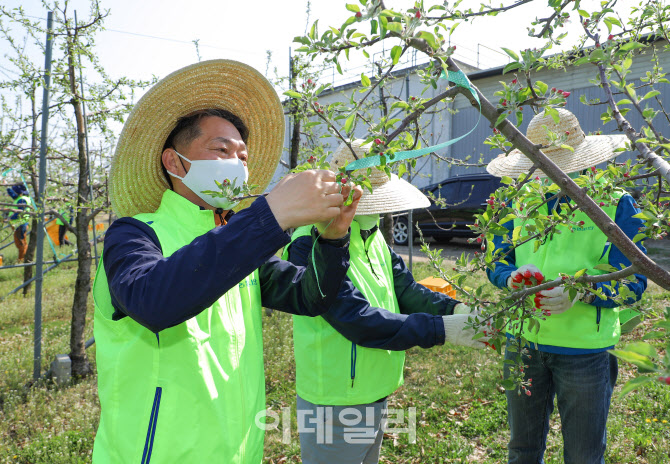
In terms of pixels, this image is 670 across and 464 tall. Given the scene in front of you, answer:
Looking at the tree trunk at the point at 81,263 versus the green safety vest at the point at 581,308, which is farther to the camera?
the tree trunk at the point at 81,263

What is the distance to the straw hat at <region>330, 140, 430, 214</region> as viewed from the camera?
2.17 m

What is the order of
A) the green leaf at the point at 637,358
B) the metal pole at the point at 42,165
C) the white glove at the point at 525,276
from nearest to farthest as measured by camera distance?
the green leaf at the point at 637,358
the white glove at the point at 525,276
the metal pole at the point at 42,165

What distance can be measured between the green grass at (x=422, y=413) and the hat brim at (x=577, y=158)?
0.69 m

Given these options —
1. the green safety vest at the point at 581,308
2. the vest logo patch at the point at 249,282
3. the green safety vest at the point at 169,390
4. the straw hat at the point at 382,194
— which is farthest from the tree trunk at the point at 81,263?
the green safety vest at the point at 581,308

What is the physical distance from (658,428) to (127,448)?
3.63m

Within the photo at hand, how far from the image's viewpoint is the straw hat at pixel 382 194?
7.11 feet

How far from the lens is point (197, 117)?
183 cm

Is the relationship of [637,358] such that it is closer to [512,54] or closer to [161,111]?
[512,54]

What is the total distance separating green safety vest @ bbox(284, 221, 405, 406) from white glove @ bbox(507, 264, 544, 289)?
571 millimetres

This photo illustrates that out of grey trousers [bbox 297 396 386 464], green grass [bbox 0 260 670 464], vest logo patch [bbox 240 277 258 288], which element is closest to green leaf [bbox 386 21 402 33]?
vest logo patch [bbox 240 277 258 288]

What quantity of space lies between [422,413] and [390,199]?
2.33m

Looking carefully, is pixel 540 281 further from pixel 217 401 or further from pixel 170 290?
pixel 170 290

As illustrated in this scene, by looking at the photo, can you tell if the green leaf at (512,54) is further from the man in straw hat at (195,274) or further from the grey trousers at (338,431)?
the grey trousers at (338,431)

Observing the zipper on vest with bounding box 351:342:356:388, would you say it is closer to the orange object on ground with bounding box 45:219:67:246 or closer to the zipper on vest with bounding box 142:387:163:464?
the zipper on vest with bounding box 142:387:163:464
